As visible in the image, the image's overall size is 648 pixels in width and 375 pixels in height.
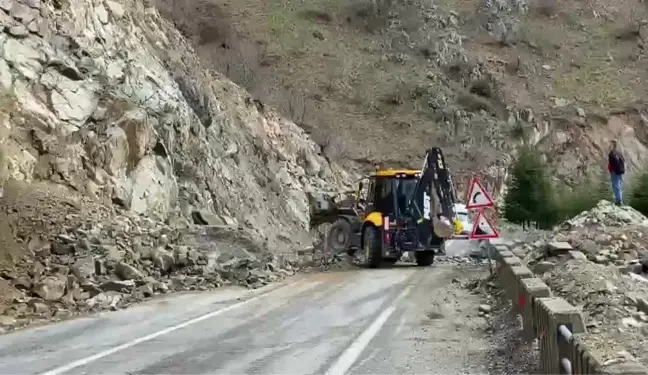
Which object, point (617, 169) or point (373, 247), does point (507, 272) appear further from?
point (373, 247)

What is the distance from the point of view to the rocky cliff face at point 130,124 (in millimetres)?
18359

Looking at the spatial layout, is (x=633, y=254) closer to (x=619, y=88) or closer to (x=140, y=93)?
(x=140, y=93)

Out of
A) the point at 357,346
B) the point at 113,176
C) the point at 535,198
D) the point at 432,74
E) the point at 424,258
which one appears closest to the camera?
the point at 357,346

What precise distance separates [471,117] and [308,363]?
36.3m

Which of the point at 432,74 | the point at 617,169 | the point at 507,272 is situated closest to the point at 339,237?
the point at 617,169

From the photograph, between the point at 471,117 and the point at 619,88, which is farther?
the point at 619,88

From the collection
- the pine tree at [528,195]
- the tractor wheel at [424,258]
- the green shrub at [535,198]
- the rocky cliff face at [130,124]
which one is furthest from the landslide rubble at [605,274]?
the pine tree at [528,195]

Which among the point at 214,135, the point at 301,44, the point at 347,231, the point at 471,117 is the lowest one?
the point at 347,231

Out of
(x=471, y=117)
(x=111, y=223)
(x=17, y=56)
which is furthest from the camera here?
(x=471, y=117)

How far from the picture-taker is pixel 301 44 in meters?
47.9

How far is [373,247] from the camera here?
2144cm

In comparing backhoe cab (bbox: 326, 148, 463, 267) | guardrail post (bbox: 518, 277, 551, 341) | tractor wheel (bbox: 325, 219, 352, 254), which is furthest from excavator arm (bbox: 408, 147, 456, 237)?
guardrail post (bbox: 518, 277, 551, 341)

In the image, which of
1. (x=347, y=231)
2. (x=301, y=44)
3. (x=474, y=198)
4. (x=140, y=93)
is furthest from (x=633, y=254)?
(x=301, y=44)

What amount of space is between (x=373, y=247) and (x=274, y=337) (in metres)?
11.4
